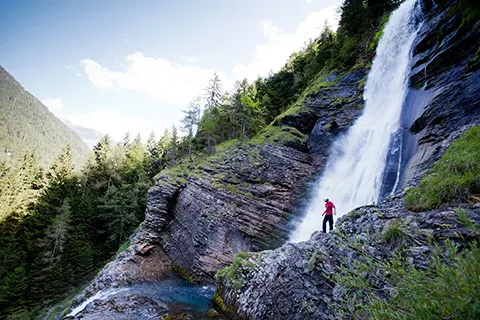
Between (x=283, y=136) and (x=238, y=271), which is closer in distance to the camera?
(x=238, y=271)

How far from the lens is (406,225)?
19.6 ft

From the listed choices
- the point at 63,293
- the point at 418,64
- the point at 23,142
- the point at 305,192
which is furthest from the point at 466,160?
the point at 23,142

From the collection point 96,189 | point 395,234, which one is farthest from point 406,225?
point 96,189

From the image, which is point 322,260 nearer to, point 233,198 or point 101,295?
point 233,198

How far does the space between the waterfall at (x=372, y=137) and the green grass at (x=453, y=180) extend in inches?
231

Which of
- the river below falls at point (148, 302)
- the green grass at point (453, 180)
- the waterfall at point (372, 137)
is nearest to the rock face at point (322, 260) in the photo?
the green grass at point (453, 180)

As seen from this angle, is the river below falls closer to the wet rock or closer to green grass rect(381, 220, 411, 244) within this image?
the wet rock

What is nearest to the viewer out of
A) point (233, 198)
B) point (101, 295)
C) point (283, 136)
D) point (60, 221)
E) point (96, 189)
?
point (101, 295)

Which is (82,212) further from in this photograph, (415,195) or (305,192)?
(415,195)

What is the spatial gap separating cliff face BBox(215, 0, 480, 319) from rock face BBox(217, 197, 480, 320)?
0.02 meters

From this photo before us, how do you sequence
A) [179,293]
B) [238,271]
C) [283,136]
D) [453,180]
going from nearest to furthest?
[453,180], [238,271], [179,293], [283,136]

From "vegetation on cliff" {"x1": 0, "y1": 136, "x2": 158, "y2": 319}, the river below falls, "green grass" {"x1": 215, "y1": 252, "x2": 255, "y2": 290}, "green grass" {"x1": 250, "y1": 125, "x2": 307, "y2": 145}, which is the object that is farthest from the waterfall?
"vegetation on cliff" {"x1": 0, "y1": 136, "x2": 158, "y2": 319}

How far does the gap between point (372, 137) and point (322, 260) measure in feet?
44.9

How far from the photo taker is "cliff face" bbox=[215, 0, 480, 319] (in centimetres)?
584
